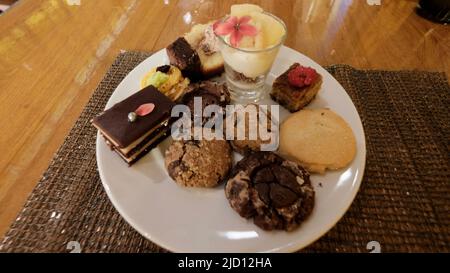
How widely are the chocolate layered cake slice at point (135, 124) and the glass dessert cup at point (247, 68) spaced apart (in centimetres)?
35

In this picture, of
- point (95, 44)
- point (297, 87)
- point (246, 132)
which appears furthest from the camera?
point (95, 44)

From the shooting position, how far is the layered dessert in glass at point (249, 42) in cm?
116

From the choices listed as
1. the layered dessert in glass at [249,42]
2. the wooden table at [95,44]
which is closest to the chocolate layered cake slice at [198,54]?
the layered dessert in glass at [249,42]

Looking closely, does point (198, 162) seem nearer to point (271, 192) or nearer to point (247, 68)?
point (271, 192)

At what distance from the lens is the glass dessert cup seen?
3.84 feet

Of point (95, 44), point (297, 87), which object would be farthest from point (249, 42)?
point (95, 44)

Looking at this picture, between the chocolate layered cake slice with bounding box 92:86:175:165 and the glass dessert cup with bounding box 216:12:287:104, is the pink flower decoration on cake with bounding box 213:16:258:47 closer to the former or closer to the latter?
the glass dessert cup with bounding box 216:12:287:104

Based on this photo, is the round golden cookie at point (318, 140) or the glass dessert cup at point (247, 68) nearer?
the round golden cookie at point (318, 140)

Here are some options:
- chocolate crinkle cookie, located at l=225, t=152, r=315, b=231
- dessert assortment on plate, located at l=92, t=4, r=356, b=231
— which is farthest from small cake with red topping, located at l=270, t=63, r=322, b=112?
chocolate crinkle cookie, located at l=225, t=152, r=315, b=231

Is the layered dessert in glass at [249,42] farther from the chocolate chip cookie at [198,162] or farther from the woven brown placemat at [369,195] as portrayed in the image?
the woven brown placemat at [369,195]

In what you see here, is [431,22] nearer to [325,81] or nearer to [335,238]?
[325,81]

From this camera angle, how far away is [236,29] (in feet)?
3.86

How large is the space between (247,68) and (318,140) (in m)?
0.44
